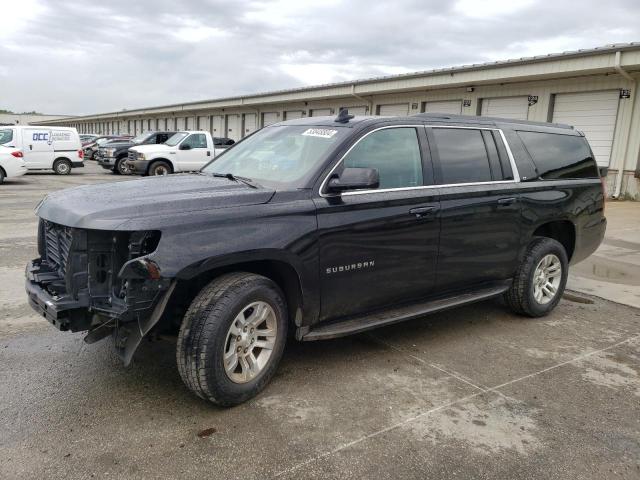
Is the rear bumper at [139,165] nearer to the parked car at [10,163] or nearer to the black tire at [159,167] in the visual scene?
the black tire at [159,167]

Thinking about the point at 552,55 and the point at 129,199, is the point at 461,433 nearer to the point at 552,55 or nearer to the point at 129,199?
the point at 129,199

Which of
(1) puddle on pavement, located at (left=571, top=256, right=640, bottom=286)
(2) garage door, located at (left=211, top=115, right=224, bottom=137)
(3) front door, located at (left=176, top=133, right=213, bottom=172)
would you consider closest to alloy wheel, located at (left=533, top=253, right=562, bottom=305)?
(1) puddle on pavement, located at (left=571, top=256, right=640, bottom=286)

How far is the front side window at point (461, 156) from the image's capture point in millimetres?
4585

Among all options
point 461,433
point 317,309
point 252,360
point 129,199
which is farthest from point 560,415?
point 129,199

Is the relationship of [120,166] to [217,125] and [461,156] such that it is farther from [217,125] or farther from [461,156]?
[461,156]

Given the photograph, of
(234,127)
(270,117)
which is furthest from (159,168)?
(234,127)

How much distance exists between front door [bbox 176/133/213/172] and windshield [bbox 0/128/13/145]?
21.1 ft

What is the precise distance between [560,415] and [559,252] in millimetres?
2467

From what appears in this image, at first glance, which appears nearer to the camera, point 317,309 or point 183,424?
point 183,424

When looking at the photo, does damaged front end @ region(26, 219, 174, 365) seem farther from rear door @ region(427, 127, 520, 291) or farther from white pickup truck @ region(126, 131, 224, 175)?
white pickup truck @ region(126, 131, 224, 175)

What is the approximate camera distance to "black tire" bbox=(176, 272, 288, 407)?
322 cm

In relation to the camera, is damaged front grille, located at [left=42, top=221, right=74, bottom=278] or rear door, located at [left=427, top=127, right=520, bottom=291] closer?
damaged front grille, located at [left=42, top=221, right=74, bottom=278]

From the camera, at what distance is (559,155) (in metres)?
5.66

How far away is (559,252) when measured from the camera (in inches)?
219
